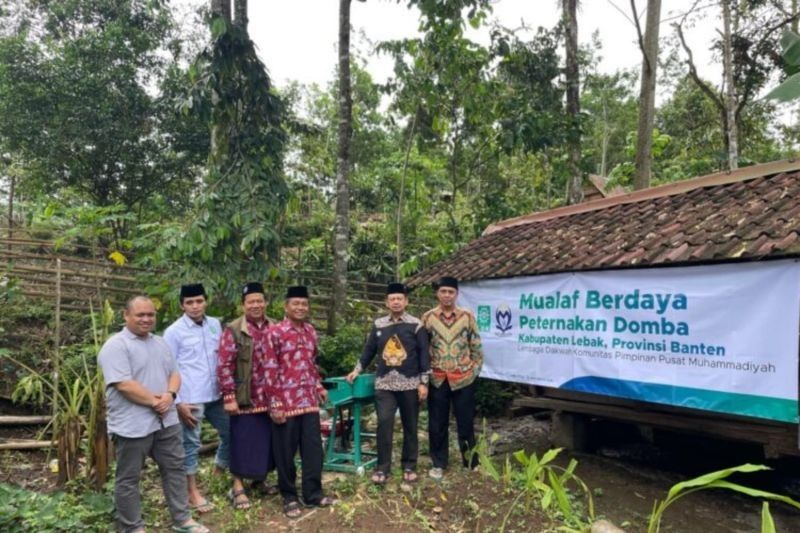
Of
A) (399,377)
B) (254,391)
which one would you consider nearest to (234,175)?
(254,391)

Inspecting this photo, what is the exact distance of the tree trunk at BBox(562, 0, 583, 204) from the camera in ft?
31.5

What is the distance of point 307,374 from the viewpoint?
4316 millimetres

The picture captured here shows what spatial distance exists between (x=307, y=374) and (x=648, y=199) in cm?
437

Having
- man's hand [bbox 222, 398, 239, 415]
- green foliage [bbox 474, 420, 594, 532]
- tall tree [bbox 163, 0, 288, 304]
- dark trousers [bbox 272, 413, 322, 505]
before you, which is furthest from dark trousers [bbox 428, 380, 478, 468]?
tall tree [bbox 163, 0, 288, 304]

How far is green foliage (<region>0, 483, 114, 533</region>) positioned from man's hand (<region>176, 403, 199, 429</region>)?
760 mm

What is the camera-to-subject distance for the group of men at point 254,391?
3496mm

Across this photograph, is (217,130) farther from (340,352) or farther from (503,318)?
(503,318)

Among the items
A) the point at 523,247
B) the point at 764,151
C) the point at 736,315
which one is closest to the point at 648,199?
the point at 523,247

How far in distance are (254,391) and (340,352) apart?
4207 mm

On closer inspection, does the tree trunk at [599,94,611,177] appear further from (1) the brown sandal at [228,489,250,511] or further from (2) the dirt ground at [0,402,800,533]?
(1) the brown sandal at [228,489,250,511]

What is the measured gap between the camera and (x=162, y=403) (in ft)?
11.6

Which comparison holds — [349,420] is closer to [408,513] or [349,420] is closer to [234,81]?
[408,513]

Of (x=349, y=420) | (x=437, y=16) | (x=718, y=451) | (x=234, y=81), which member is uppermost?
(x=437, y=16)

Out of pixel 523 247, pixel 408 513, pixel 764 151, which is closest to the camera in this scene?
pixel 408 513
